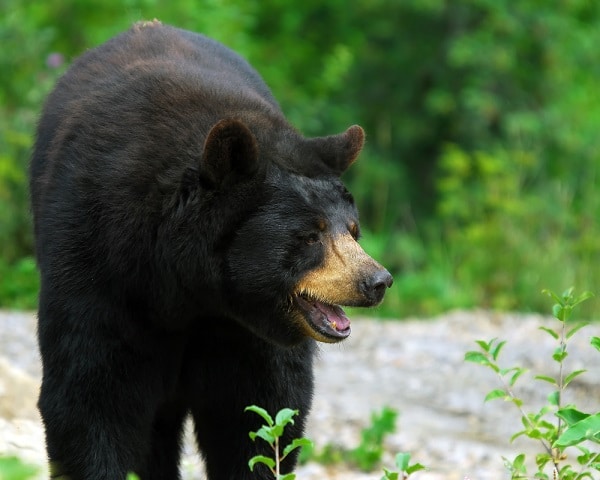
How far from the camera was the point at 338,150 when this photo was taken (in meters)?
4.25

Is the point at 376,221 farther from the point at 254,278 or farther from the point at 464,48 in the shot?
the point at 254,278

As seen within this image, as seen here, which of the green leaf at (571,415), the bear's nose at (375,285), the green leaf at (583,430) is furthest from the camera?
the bear's nose at (375,285)

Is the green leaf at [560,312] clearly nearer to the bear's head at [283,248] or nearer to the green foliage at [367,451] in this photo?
the bear's head at [283,248]

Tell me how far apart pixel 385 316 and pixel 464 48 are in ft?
13.1

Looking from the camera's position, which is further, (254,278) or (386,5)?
(386,5)

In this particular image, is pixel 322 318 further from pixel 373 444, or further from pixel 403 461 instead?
pixel 373 444

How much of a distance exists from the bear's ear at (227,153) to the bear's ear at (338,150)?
13.5 inches

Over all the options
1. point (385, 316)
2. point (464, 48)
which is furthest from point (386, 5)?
point (385, 316)

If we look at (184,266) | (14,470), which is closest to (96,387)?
(184,266)

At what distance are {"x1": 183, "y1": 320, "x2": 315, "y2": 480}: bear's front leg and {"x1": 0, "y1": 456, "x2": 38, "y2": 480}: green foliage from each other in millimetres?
2370

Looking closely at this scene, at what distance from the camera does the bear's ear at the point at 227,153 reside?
3.85m

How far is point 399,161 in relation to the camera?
1499 centimetres

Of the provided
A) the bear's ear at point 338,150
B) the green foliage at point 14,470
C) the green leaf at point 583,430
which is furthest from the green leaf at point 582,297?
the green foliage at point 14,470

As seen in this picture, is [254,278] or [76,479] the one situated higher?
[254,278]
